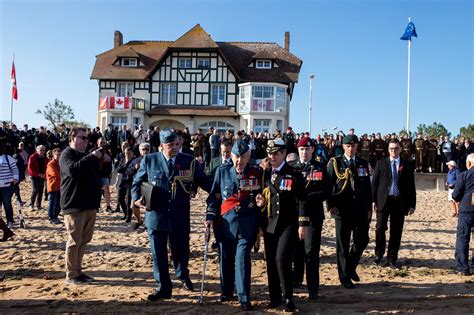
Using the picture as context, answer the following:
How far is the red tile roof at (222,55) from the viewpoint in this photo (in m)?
40.1

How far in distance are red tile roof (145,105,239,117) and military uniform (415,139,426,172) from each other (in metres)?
18.4

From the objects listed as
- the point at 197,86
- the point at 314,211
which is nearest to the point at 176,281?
the point at 314,211

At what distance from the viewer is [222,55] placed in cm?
4000

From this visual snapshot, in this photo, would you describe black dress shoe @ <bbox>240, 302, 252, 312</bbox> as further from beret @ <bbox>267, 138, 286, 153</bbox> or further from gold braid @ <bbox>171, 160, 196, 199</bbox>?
beret @ <bbox>267, 138, 286, 153</bbox>

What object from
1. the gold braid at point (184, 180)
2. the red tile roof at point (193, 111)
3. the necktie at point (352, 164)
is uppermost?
the red tile roof at point (193, 111)

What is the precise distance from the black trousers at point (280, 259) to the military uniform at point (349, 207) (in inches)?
50.5

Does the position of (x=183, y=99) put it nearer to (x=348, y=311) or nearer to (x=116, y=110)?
(x=116, y=110)

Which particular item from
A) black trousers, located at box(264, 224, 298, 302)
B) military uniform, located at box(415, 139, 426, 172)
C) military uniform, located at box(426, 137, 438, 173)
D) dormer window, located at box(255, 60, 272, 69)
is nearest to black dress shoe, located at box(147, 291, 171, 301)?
black trousers, located at box(264, 224, 298, 302)

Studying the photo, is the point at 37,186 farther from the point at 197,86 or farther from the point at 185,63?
the point at 185,63

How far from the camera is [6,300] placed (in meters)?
5.88

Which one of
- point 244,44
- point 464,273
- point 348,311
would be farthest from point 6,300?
point 244,44

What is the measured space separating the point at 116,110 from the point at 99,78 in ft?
12.6

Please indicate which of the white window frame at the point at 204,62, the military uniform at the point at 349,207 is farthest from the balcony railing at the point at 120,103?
the military uniform at the point at 349,207

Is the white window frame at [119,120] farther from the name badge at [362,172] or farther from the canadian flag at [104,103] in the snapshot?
the name badge at [362,172]
